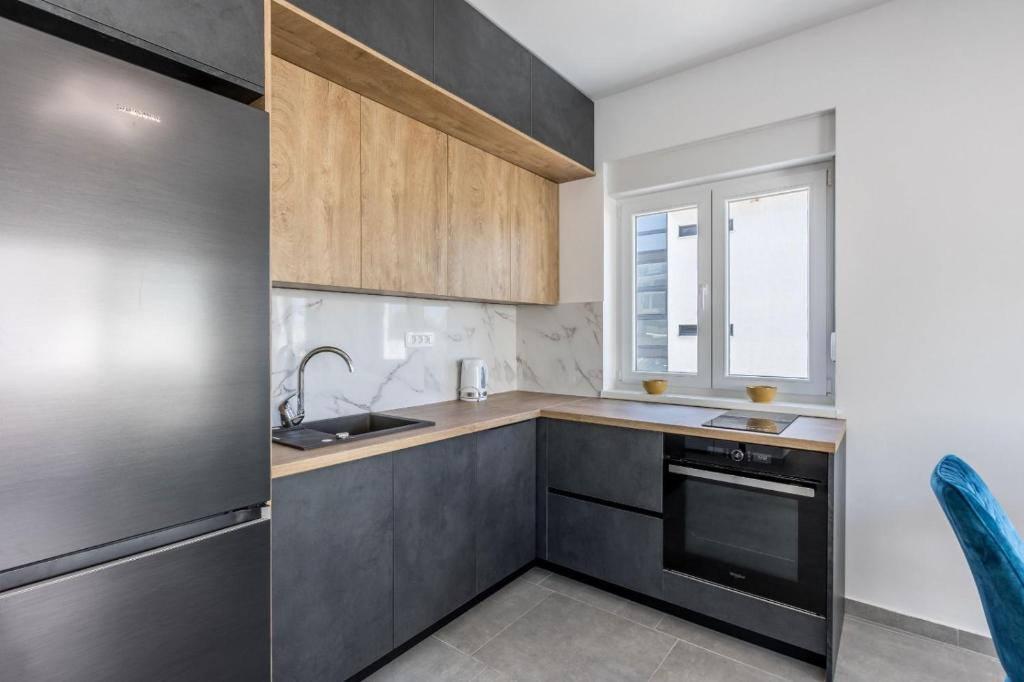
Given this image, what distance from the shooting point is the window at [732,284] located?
2.46 meters

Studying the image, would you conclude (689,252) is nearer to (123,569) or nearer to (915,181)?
(915,181)

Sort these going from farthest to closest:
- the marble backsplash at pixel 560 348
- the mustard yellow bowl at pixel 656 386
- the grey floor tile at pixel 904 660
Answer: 1. the marble backsplash at pixel 560 348
2. the mustard yellow bowl at pixel 656 386
3. the grey floor tile at pixel 904 660

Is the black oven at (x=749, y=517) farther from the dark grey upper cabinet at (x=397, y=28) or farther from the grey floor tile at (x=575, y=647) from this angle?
the dark grey upper cabinet at (x=397, y=28)

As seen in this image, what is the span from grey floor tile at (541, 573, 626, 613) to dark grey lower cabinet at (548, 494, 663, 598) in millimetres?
90

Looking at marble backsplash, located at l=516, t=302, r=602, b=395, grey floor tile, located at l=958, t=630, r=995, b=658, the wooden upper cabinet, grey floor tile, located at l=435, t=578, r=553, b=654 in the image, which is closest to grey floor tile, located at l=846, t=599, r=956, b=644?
grey floor tile, located at l=958, t=630, r=995, b=658

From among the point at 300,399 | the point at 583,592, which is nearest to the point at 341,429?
the point at 300,399

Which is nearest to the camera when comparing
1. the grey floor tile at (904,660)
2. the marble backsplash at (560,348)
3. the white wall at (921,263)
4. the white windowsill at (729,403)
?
the grey floor tile at (904,660)

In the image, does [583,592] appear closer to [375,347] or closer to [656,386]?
[656,386]

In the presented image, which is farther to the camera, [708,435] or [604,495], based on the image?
[604,495]

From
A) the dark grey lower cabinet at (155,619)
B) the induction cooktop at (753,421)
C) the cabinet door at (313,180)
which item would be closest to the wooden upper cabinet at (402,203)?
the cabinet door at (313,180)

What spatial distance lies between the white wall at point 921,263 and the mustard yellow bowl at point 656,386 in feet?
2.64

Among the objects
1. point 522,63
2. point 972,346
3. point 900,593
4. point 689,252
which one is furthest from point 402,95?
point 900,593

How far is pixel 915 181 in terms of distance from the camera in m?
2.10

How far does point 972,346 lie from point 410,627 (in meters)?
2.39
